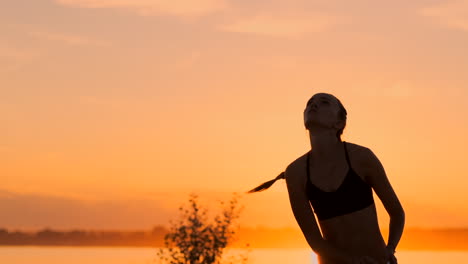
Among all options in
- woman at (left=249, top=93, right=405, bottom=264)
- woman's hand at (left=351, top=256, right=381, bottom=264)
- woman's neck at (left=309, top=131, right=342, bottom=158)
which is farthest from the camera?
woman's neck at (left=309, top=131, right=342, bottom=158)

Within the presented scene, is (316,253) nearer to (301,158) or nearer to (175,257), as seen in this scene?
(301,158)

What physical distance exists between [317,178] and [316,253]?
78cm

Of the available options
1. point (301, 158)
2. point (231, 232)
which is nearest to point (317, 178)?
point (301, 158)

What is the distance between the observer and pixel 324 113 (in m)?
10.2

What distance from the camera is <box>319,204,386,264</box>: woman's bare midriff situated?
1016 cm

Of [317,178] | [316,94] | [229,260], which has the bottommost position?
[317,178]

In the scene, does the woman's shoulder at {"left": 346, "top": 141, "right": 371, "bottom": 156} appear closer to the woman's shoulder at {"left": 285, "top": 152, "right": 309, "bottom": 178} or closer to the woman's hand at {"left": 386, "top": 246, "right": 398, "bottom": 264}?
the woman's shoulder at {"left": 285, "top": 152, "right": 309, "bottom": 178}

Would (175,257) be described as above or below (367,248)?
above

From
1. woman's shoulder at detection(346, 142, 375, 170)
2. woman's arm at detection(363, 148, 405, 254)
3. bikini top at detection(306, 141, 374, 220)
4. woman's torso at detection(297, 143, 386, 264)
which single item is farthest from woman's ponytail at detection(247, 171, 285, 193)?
woman's arm at detection(363, 148, 405, 254)

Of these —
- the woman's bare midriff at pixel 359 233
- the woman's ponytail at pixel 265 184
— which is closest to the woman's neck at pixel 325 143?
the woman's ponytail at pixel 265 184

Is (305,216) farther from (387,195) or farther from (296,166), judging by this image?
(387,195)

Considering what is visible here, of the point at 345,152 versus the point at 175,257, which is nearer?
the point at 345,152

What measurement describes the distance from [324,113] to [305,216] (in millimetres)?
1036

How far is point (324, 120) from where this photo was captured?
10.2 m
